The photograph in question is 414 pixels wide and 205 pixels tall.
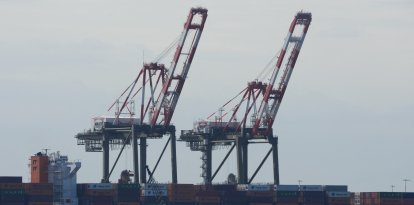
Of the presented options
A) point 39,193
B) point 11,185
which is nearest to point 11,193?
point 11,185

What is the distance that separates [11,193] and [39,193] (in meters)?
4.59

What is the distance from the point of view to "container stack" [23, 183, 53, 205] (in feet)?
643

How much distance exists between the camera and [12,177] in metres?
196

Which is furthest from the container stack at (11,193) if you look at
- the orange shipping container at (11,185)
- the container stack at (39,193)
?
the container stack at (39,193)

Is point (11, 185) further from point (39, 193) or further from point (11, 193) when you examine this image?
point (39, 193)

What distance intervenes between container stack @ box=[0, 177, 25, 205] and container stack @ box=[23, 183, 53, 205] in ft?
3.81

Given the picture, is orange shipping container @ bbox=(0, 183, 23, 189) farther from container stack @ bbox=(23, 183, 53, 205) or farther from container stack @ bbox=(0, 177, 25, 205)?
container stack @ bbox=(23, 183, 53, 205)

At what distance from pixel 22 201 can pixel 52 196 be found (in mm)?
6664

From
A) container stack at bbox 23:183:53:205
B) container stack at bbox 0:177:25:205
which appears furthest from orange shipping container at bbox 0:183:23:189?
container stack at bbox 23:183:53:205

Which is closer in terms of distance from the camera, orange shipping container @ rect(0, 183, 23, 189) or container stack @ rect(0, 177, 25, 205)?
container stack @ rect(0, 177, 25, 205)

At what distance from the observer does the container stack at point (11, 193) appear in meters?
193

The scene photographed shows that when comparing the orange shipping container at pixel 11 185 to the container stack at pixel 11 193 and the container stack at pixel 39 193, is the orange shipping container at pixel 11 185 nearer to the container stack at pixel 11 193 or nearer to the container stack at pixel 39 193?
the container stack at pixel 11 193

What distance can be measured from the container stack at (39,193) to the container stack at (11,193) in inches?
45.7

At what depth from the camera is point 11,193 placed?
194m
